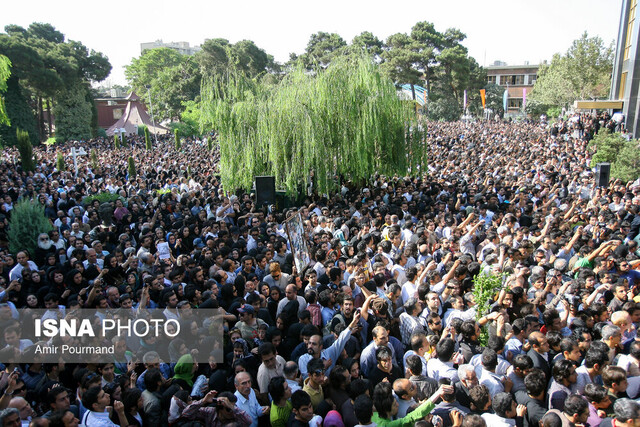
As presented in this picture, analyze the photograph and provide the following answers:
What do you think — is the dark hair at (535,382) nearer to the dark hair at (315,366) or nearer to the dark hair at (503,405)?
the dark hair at (503,405)

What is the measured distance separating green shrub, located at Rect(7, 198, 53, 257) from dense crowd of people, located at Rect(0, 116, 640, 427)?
27cm

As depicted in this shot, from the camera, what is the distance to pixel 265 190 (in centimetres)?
1136

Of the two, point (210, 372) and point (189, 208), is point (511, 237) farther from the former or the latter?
point (189, 208)

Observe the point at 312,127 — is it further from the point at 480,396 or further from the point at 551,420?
the point at 551,420

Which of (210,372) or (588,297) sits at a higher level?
(588,297)

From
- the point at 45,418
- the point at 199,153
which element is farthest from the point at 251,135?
the point at 199,153

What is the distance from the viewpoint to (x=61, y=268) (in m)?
6.85

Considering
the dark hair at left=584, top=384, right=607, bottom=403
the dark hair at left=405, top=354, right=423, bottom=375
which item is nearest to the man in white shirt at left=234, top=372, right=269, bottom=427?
the dark hair at left=405, top=354, right=423, bottom=375

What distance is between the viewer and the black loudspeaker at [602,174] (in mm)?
12258

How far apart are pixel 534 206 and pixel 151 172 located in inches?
505

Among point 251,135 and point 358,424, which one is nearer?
point 358,424

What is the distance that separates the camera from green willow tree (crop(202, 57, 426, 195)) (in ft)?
40.9

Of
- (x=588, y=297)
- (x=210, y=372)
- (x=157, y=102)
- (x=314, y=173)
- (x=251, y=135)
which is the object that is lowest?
(x=210, y=372)

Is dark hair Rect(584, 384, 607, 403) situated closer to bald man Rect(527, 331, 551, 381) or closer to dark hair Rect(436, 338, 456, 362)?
bald man Rect(527, 331, 551, 381)
